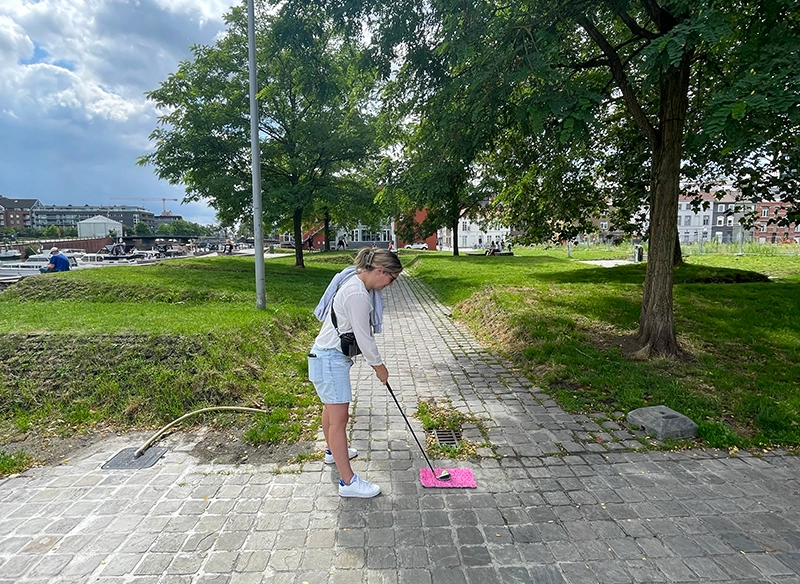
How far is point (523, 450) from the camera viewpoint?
3908 mm

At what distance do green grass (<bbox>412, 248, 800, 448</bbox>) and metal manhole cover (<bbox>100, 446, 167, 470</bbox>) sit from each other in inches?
158

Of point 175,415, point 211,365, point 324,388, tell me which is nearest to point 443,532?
point 324,388

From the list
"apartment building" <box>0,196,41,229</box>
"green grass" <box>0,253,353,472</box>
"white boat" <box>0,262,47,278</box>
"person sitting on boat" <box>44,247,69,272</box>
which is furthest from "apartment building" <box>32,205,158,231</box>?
"green grass" <box>0,253,353,472</box>

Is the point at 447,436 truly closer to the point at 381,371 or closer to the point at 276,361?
the point at 381,371

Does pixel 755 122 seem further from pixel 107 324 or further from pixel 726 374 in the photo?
pixel 107 324

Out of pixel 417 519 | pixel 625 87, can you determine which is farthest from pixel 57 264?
pixel 625 87

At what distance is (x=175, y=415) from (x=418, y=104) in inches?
222

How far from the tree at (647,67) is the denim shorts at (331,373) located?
11.6 ft

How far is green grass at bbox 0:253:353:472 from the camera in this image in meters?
4.52

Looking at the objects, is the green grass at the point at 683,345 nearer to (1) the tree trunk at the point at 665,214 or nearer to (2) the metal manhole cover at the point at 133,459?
(1) the tree trunk at the point at 665,214

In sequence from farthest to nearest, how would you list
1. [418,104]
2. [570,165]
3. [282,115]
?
[282,115], [570,165], [418,104]

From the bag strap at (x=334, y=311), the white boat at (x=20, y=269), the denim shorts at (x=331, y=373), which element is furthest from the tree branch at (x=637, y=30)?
the white boat at (x=20, y=269)

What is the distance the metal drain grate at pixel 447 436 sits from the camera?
4.07m

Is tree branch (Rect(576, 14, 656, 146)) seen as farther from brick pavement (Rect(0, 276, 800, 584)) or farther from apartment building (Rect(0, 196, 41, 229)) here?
apartment building (Rect(0, 196, 41, 229))
